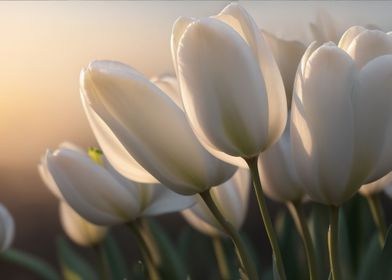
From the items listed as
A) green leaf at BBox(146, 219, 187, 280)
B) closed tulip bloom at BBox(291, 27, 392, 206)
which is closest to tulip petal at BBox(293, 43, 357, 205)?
closed tulip bloom at BBox(291, 27, 392, 206)

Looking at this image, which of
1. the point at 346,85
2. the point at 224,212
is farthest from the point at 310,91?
the point at 224,212

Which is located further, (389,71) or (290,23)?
(290,23)

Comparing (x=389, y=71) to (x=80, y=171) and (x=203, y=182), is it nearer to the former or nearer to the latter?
(x=203, y=182)

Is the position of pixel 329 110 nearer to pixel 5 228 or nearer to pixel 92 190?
pixel 92 190

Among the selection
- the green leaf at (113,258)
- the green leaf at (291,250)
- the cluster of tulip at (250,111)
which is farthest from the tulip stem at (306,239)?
the green leaf at (113,258)

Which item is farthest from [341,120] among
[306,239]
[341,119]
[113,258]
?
[113,258]

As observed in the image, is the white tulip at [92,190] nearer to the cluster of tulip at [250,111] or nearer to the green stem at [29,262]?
the cluster of tulip at [250,111]
